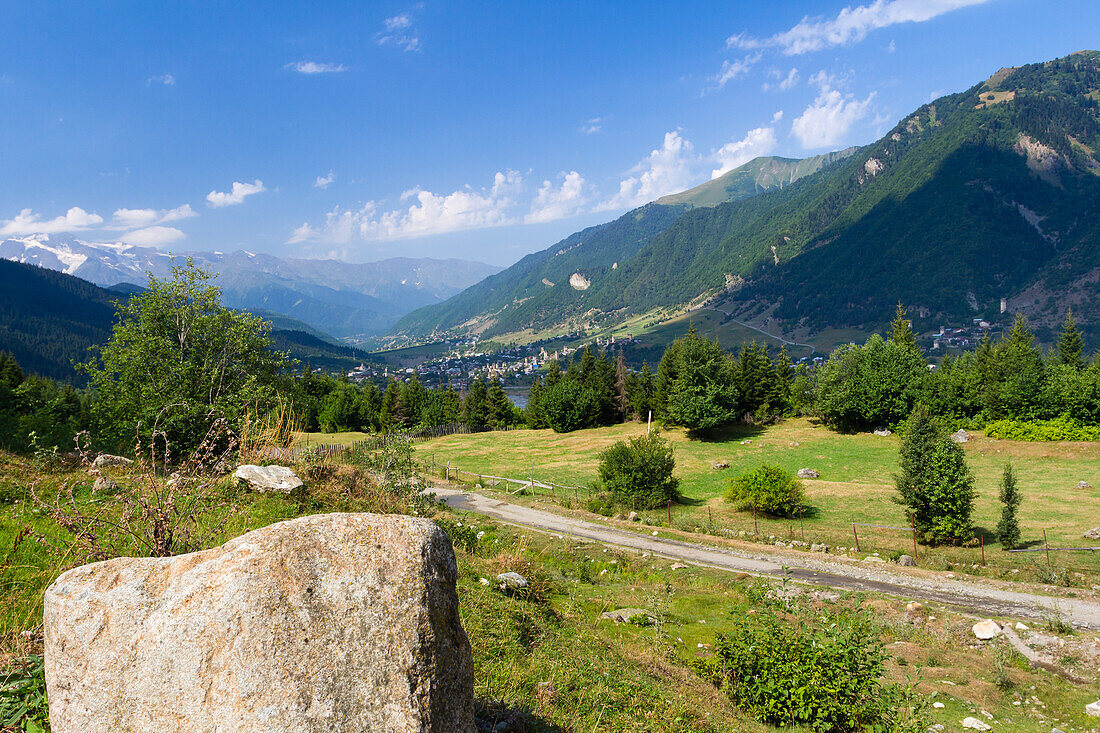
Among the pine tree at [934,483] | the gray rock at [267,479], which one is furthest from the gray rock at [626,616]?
the pine tree at [934,483]

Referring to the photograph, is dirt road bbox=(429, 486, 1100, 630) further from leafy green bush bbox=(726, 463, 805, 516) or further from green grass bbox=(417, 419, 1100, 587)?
leafy green bush bbox=(726, 463, 805, 516)

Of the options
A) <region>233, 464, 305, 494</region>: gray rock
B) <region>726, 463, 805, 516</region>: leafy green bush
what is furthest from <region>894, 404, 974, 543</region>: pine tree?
<region>233, 464, 305, 494</region>: gray rock

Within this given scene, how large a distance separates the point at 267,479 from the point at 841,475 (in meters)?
37.1

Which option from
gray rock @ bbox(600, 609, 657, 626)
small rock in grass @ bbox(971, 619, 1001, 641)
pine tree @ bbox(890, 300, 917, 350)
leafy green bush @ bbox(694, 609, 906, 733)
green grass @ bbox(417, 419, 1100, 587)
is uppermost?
pine tree @ bbox(890, 300, 917, 350)

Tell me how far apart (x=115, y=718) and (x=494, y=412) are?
78383 mm

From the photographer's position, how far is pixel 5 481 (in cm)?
839

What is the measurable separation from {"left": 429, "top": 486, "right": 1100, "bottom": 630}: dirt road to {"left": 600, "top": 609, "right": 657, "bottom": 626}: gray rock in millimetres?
3719

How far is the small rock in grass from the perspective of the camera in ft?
43.6

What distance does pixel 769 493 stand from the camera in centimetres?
2675

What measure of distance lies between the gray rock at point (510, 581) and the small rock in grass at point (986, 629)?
12382 mm

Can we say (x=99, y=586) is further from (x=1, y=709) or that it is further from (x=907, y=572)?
(x=907, y=572)

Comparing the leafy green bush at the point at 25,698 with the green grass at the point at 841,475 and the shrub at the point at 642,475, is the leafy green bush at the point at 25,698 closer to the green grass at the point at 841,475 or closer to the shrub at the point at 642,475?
the green grass at the point at 841,475

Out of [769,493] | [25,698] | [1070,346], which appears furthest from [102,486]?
[1070,346]

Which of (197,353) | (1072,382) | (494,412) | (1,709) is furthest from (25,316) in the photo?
(1072,382)
